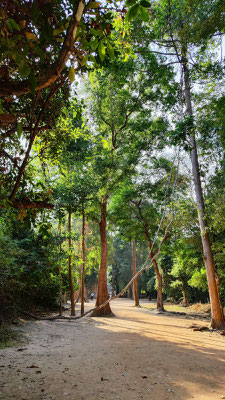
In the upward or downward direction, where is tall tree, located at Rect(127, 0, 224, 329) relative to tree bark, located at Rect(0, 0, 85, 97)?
upward

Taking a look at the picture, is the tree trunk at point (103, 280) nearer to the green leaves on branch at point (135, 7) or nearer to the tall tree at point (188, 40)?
the tall tree at point (188, 40)

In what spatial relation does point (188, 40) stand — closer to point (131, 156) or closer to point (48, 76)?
point (48, 76)

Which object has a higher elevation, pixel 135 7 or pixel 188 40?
pixel 188 40

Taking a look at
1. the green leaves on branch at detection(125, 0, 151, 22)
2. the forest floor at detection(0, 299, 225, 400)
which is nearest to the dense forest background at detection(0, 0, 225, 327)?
the green leaves on branch at detection(125, 0, 151, 22)

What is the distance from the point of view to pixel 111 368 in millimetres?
4441

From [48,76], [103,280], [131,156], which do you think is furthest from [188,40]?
[103,280]

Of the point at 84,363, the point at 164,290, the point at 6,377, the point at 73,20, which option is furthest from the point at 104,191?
the point at 164,290

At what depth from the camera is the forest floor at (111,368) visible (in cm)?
330

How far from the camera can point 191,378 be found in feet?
13.4

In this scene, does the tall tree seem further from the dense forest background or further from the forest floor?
the forest floor

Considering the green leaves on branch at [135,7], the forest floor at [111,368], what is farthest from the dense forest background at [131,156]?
Result: the forest floor at [111,368]

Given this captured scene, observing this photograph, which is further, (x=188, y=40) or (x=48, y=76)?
(x=188, y=40)

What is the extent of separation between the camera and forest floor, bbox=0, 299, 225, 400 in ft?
10.8

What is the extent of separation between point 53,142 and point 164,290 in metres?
22.5
